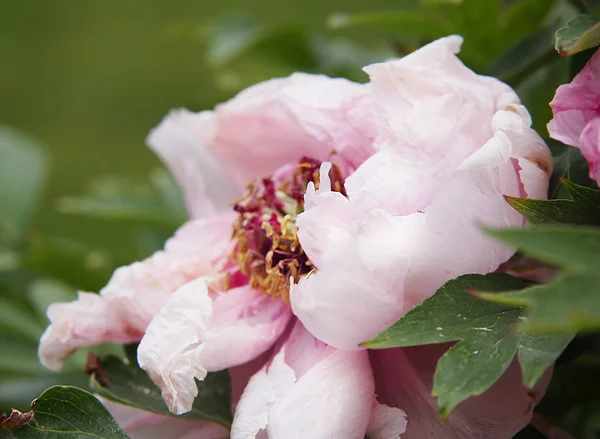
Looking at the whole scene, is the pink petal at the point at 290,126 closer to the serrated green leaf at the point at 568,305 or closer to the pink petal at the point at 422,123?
the pink petal at the point at 422,123

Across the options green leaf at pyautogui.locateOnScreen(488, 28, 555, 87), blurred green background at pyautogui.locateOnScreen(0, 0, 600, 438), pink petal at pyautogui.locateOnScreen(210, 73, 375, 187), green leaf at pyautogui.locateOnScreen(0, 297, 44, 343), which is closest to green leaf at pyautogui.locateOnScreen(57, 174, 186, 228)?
blurred green background at pyautogui.locateOnScreen(0, 0, 600, 438)

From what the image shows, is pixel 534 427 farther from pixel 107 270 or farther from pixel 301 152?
pixel 107 270

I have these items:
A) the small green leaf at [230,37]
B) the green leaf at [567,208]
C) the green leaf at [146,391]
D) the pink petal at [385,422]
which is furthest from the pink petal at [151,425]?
the small green leaf at [230,37]

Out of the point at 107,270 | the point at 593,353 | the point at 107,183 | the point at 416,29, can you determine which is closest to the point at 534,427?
the point at 593,353

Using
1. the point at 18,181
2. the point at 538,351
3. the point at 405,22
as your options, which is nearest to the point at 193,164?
the point at 405,22

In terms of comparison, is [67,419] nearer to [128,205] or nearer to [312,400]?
[312,400]

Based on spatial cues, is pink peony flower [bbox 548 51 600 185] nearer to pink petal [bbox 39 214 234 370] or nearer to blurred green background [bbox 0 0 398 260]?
pink petal [bbox 39 214 234 370]

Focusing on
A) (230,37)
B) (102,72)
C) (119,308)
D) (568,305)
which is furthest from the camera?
(102,72)
